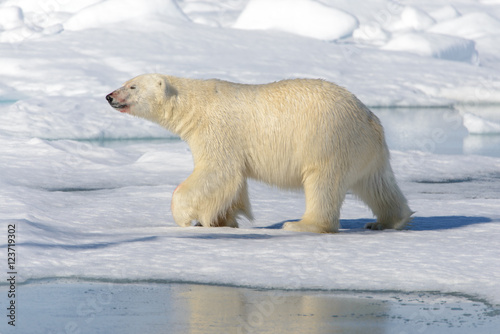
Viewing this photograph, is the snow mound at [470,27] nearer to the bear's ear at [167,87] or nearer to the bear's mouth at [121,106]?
the bear's ear at [167,87]

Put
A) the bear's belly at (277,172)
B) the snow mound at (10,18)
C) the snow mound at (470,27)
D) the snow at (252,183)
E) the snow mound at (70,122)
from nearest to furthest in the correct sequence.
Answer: the snow at (252,183) < the bear's belly at (277,172) < the snow mound at (70,122) < the snow mound at (10,18) < the snow mound at (470,27)

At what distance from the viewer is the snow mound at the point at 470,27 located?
2728 cm

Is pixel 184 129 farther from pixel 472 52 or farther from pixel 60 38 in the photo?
pixel 472 52

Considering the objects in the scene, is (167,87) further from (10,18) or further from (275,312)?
(10,18)

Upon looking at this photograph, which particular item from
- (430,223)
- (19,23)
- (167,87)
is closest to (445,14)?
(19,23)

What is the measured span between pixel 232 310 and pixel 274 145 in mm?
1942

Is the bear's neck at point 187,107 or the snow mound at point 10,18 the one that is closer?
the bear's neck at point 187,107

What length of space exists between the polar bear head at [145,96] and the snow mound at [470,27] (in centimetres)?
2448

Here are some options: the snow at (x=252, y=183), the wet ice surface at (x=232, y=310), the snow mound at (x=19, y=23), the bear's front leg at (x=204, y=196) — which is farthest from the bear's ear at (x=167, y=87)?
the snow mound at (x=19, y=23)

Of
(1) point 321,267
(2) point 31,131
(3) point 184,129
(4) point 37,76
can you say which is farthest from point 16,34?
(1) point 321,267

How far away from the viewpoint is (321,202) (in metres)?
4.46

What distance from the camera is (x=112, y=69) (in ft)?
59.0

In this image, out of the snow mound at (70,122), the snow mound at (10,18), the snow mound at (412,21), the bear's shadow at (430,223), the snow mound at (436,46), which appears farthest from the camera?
the snow mound at (412,21)

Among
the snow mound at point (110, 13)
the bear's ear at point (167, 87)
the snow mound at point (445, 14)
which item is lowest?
the snow mound at point (110, 13)
